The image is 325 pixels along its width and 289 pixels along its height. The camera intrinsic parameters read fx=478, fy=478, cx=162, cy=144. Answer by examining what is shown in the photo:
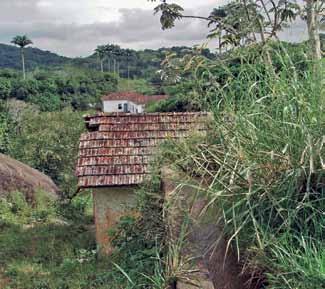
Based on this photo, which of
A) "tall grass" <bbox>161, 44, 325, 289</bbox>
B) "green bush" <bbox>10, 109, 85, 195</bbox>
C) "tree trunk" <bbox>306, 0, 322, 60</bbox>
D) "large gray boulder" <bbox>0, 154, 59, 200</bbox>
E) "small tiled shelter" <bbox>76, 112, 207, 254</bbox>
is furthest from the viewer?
"green bush" <bbox>10, 109, 85, 195</bbox>

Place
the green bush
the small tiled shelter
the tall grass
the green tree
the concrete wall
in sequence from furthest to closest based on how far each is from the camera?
the green tree
the green bush
the concrete wall
the small tiled shelter
the tall grass

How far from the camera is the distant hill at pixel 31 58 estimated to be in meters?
78.3

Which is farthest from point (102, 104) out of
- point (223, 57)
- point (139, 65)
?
point (223, 57)

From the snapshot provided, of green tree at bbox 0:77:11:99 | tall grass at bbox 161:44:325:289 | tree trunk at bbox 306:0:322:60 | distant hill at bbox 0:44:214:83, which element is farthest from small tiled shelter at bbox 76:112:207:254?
distant hill at bbox 0:44:214:83

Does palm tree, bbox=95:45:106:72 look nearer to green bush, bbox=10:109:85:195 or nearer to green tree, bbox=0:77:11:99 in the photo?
green tree, bbox=0:77:11:99

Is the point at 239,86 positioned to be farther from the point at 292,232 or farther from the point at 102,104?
the point at 102,104

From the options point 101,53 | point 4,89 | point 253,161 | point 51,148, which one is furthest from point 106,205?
point 101,53

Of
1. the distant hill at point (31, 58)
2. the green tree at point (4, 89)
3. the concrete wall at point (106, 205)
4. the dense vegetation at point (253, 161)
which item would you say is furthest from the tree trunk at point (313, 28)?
the distant hill at point (31, 58)

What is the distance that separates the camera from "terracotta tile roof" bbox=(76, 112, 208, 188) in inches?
362

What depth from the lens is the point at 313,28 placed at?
2553mm

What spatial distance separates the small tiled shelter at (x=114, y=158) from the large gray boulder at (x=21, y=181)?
18.2ft

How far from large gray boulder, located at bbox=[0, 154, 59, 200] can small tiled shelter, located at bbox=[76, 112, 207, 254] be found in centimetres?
555

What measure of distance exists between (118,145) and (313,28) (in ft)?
25.2

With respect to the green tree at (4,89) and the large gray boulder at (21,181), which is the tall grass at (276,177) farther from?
the green tree at (4,89)
